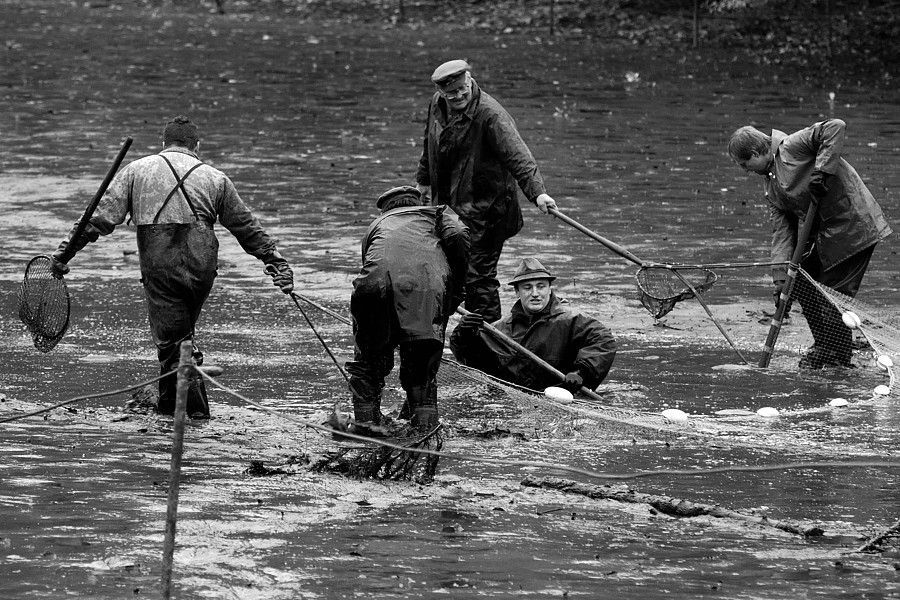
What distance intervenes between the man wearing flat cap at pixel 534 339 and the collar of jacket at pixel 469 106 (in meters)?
1.09

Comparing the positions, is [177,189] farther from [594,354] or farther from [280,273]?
[594,354]

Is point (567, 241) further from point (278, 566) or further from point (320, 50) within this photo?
point (320, 50)

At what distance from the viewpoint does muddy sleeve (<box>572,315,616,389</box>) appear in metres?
9.71

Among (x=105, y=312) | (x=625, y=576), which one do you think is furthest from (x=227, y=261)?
(x=625, y=576)

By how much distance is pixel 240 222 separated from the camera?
30.4ft

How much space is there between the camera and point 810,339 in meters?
11.5

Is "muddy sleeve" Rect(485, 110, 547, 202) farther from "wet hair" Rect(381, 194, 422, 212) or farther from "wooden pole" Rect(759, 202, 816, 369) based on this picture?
"wooden pole" Rect(759, 202, 816, 369)

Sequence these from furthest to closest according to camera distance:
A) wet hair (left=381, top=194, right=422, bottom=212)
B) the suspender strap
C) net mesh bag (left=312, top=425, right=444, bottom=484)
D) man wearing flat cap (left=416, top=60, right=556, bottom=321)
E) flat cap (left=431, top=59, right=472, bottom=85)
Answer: man wearing flat cap (left=416, top=60, right=556, bottom=321) → flat cap (left=431, top=59, right=472, bottom=85) → the suspender strap → wet hair (left=381, top=194, right=422, bottom=212) → net mesh bag (left=312, top=425, right=444, bottom=484)

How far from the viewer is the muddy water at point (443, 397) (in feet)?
21.1

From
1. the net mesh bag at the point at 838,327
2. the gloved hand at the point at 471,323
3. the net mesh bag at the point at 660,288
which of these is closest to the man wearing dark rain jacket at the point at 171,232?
the gloved hand at the point at 471,323

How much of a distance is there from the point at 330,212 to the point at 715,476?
864 cm

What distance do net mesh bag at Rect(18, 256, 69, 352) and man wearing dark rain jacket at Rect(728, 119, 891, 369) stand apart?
4.62 m

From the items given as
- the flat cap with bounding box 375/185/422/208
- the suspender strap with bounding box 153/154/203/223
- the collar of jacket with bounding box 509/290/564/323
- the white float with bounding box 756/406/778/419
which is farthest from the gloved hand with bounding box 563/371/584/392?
the suspender strap with bounding box 153/154/203/223

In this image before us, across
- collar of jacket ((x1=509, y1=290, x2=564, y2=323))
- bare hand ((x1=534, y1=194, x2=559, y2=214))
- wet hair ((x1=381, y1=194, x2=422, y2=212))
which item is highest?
wet hair ((x1=381, y1=194, x2=422, y2=212))
